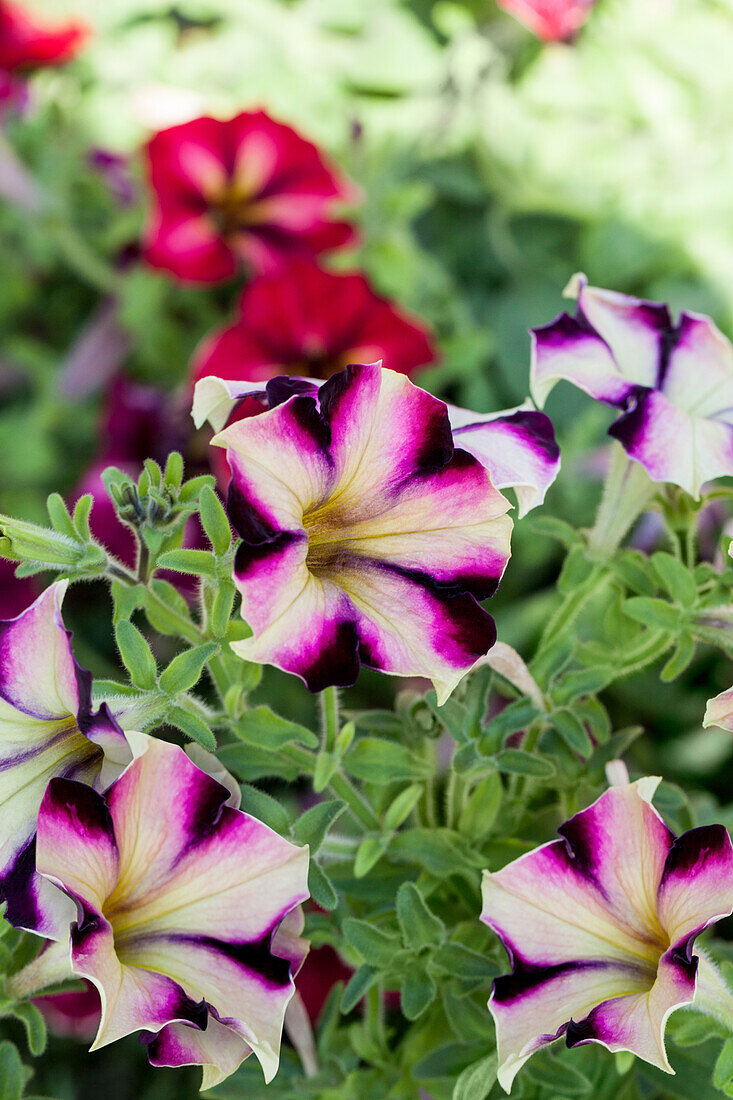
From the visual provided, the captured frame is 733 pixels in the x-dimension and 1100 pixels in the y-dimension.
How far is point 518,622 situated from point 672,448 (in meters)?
0.46

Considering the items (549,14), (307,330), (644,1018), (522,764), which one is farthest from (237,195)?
(644,1018)

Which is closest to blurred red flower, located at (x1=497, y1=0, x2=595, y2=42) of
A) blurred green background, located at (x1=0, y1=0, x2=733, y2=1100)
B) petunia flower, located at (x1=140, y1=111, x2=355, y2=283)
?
blurred green background, located at (x1=0, y1=0, x2=733, y2=1100)

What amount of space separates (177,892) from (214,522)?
0.38 ft

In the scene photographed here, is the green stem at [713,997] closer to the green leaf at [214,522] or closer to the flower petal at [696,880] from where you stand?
the flower petal at [696,880]

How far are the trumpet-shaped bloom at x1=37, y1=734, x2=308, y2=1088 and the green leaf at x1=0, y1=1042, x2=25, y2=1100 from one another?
0.36ft

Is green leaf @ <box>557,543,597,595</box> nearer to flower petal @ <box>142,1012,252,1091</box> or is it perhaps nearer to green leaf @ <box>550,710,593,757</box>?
green leaf @ <box>550,710,593,757</box>

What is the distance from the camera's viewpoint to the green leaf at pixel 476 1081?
14.2 inches

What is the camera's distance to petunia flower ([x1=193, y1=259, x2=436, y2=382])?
0.78 m

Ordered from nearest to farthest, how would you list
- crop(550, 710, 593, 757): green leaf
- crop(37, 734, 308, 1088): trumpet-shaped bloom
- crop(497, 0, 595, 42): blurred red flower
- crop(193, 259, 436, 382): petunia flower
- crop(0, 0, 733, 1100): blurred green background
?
crop(37, 734, 308, 1088): trumpet-shaped bloom < crop(550, 710, 593, 757): green leaf < crop(193, 259, 436, 382): petunia flower < crop(0, 0, 733, 1100): blurred green background < crop(497, 0, 595, 42): blurred red flower

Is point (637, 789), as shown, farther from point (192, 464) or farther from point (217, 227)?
point (217, 227)

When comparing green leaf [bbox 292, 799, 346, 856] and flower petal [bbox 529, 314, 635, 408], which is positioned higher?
flower petal [bbox 529, 314, 635, 408]

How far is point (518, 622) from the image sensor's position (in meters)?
0.83

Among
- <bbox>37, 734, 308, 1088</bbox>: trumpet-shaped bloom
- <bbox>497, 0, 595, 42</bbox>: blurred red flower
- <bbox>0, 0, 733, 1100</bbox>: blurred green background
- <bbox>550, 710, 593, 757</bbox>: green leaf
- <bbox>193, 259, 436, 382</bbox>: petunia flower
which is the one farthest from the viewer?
<bbox>497, 0, 595, 42</bbox>: blurred red flower

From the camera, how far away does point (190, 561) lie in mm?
350
